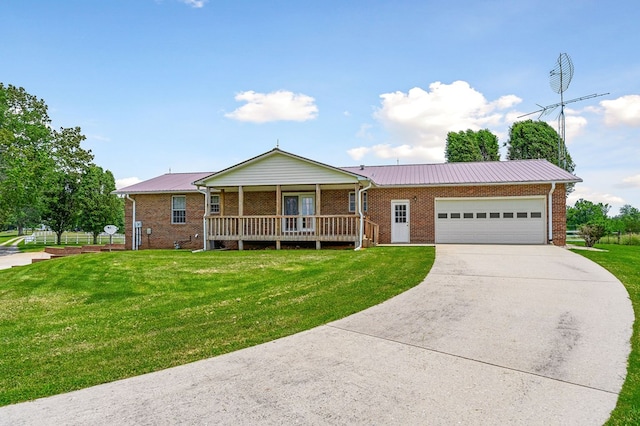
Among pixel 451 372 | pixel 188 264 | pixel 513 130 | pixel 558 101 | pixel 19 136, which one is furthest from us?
pixel 513 130

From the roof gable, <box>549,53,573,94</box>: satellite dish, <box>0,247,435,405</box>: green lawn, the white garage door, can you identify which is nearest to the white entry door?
the white garage door

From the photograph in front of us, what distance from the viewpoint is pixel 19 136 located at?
32375 mm

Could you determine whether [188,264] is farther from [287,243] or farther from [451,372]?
[451,372]

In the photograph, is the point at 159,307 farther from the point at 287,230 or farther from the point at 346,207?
the point at 346,207

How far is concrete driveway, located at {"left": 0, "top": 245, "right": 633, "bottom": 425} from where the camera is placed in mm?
3209

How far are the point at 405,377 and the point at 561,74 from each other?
22.4 meters

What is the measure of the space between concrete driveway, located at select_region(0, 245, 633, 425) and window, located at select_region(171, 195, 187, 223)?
53.6 feet

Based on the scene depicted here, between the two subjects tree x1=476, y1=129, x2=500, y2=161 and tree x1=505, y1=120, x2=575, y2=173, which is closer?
tree x1=505, y1=120, x2=575, y2=173

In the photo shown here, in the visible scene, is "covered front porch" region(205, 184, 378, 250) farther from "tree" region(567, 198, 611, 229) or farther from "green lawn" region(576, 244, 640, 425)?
"tree" region(567, 198, 611, 229)

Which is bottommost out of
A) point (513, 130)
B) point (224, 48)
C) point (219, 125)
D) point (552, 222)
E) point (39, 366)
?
point (39, 366)

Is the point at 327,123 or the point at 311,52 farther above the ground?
the point at 311,52

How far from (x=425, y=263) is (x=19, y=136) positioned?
35557 millimetres

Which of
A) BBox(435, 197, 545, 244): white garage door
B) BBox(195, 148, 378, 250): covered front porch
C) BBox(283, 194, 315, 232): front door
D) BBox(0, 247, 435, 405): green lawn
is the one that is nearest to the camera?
BBox(0, 247, 435, 405): green lawn

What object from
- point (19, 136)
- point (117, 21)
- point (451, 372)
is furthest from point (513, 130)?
point (19, 136)
